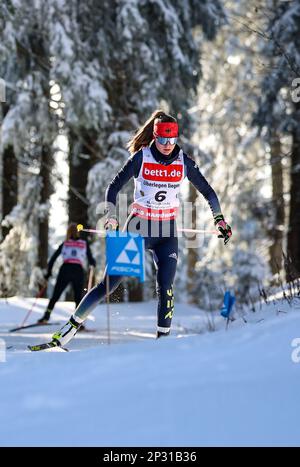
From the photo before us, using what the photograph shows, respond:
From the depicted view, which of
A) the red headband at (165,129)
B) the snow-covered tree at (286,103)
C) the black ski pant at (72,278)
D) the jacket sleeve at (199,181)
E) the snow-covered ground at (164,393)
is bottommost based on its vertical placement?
the snow-covered ground at (164,393)

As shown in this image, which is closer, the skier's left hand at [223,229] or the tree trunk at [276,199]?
the skier's left hand at [223,229]

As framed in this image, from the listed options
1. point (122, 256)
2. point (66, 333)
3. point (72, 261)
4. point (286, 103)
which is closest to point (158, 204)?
point (122, 256)

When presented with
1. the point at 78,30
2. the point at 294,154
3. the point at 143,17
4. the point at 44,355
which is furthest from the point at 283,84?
the point at 44,355

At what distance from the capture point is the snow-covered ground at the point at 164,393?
2.92 m

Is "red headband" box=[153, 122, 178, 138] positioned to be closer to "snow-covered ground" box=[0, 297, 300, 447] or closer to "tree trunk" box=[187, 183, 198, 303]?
"snow-covered ground" box=[0, 297, 300, 447]

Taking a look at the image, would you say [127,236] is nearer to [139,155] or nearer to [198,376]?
[139,155]

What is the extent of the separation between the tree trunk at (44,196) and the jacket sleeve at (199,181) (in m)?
9.70

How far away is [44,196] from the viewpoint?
16.3 meters

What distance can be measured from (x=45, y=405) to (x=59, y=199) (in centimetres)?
1311

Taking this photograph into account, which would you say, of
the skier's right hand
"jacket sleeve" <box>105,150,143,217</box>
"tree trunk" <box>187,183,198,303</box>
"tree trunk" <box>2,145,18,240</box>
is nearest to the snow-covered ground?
the skier's right hand

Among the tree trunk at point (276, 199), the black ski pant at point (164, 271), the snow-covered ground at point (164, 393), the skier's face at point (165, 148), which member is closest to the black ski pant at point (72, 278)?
the black ski pant at point (164, 271)

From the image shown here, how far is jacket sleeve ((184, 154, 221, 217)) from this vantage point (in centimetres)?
602

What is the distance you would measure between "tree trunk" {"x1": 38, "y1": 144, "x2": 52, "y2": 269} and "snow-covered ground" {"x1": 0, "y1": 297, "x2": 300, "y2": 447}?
1172 cm

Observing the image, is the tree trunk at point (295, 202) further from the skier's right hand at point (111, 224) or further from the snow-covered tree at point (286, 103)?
the skier's right hand at point (111, 224)
